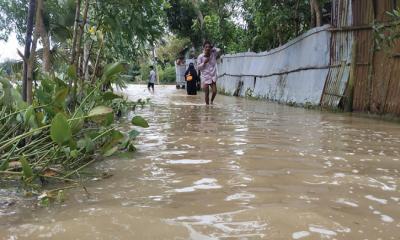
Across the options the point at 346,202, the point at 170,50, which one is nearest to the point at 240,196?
the point at 346,202

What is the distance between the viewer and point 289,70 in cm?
1230

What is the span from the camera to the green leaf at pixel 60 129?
2.47 m

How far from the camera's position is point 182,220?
6.86 feet

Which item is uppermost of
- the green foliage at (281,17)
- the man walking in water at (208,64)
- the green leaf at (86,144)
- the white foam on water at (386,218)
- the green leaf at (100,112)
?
the green foliage at (281,17)

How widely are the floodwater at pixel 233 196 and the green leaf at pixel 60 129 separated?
1.00 feet

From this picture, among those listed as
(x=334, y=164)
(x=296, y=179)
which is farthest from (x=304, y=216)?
(x=334, y=164)

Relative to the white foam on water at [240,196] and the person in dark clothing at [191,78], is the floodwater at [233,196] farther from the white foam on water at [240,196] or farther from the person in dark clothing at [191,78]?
the person in dark clothing at [191,78]

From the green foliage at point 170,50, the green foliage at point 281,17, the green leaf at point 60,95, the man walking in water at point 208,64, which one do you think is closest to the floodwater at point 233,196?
the green leaf at point 60,95

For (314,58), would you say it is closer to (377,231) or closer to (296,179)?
(296,179)

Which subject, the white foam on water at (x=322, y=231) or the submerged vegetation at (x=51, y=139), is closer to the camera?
the white foam on water at (x=322, y=231)

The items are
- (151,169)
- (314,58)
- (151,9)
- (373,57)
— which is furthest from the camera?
(314,58)

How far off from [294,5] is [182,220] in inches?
457

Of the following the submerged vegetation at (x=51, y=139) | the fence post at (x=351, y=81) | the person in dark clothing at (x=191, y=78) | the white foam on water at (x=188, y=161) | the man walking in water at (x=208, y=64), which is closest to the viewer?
the submerged vegetation at (x=51, y=139)

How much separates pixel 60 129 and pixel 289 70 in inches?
408
